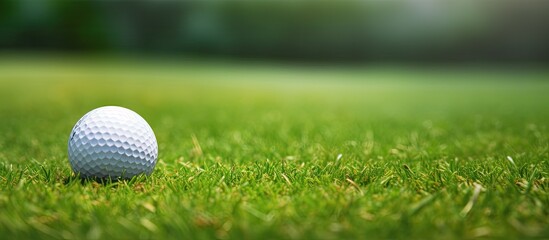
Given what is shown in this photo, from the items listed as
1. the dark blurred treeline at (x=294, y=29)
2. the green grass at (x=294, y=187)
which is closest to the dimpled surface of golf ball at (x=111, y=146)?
the green grass at (x=294, y=187)

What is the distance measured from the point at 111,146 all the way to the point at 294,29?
102ft

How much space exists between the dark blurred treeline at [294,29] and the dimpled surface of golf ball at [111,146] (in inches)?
1161

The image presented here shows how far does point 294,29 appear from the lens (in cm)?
3272

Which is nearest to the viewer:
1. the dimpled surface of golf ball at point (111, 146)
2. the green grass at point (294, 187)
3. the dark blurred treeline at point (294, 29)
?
the green grass at point (294, 187)

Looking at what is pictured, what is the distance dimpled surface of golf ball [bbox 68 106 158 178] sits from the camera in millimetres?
2412

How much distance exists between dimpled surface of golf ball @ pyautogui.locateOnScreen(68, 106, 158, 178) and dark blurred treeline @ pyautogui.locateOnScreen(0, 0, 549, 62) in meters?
29.5

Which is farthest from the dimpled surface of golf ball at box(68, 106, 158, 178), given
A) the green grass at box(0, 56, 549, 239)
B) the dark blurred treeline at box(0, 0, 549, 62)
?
the dark blurred treeline at box(0, 0, 549, 62)

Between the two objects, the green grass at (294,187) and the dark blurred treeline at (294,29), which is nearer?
the green grass at (294,187)

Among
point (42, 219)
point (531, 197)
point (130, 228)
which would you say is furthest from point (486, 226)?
point (42, 219)

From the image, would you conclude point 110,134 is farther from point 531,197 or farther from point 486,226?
point 531,197

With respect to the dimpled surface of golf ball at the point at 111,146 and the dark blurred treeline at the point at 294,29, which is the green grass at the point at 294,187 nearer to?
the dimpled surface of golf ball at the point at 111,146

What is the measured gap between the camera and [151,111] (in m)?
6.45

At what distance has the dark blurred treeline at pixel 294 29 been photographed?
29969mm

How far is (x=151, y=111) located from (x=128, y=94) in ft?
9.25
